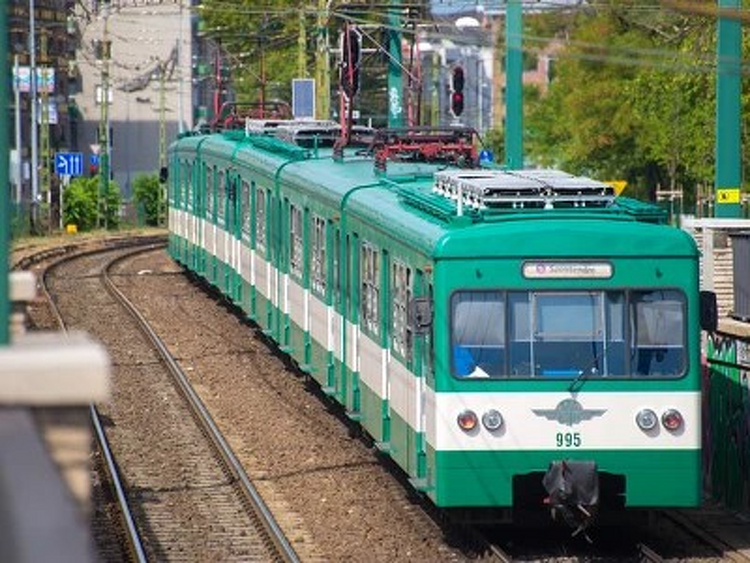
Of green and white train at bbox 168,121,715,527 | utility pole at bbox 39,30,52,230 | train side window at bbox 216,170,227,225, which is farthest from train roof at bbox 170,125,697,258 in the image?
utility pole at bbox 39,30,52,230

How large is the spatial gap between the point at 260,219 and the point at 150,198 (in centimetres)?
4067

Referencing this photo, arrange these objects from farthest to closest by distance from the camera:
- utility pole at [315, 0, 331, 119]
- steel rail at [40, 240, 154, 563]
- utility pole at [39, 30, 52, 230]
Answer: utility pole at [39, 30, 52, 230], utility pole at [315, 0, 331, 119], steel rail at [40, 240, 154, 563]

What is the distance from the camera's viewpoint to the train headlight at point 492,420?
46.5 ft

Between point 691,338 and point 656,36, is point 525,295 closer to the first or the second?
point 691,338

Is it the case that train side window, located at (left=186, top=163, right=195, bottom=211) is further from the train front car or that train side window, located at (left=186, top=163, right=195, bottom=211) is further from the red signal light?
the train front car

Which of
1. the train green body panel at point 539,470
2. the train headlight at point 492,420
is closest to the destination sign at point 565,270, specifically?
the train headlight at point 492,420

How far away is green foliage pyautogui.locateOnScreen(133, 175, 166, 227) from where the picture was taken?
6706cm

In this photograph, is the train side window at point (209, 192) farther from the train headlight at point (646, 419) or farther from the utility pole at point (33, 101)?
the train headlight at point (646, 419)

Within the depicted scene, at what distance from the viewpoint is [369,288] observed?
58.8 ft

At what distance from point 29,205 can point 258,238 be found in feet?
117

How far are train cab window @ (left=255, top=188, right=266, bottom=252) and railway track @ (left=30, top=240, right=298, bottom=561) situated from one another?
179cm

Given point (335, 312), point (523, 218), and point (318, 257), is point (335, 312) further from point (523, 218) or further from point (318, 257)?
point (523, 218)

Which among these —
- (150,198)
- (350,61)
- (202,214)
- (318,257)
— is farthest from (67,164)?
(318,257)

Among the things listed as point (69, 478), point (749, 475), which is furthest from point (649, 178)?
point (69, 478)
